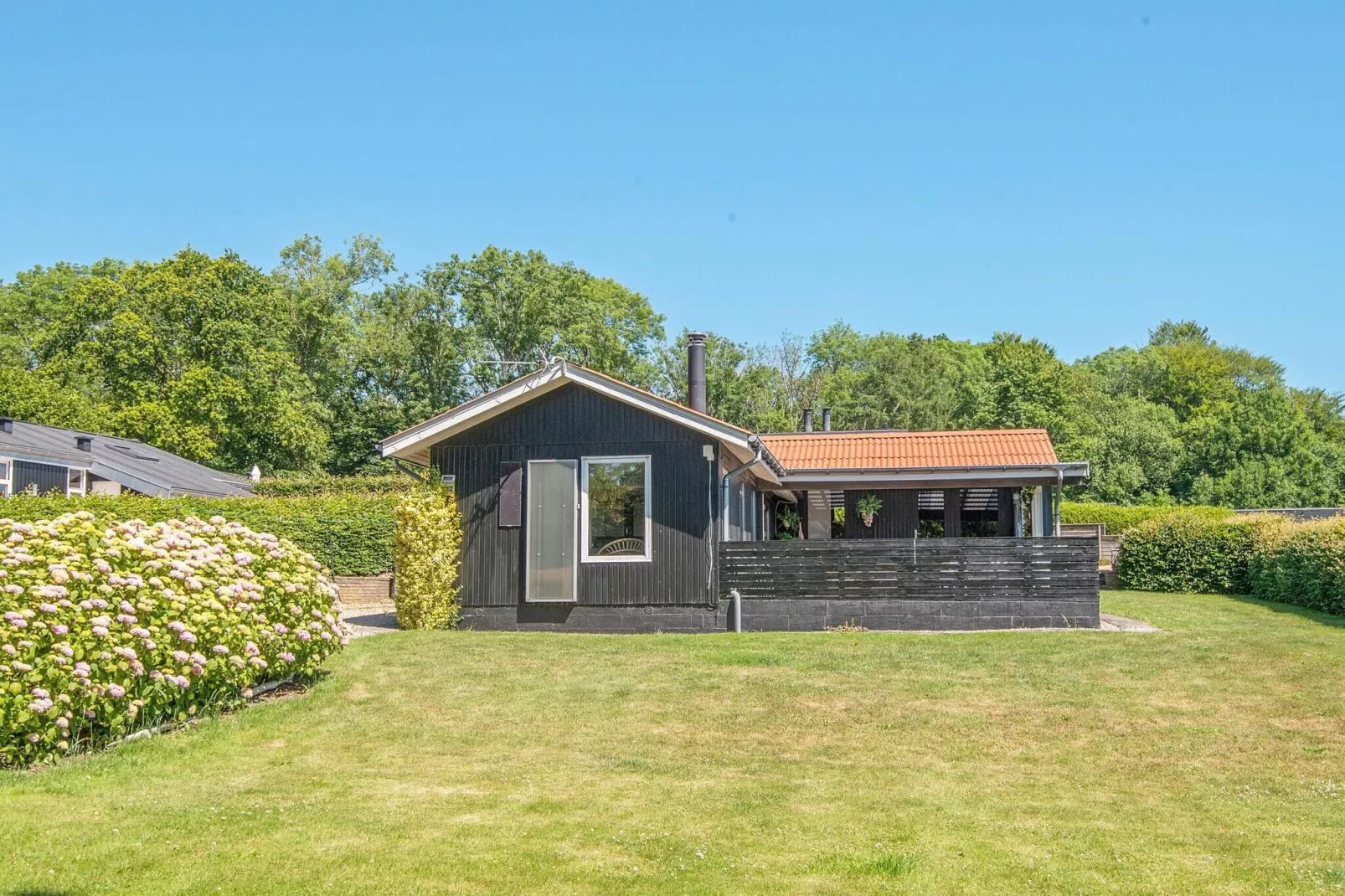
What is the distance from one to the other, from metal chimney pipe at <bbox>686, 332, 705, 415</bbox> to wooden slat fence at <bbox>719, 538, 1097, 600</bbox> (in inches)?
182

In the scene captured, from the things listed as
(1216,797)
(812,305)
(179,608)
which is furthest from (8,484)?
(812,305)

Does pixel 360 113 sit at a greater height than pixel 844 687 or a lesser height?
greater

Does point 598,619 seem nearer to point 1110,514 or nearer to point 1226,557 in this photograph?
point 1226,557

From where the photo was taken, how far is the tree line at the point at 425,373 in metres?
45.1

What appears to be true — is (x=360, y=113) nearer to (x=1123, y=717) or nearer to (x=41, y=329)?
(x=1123, y=717)

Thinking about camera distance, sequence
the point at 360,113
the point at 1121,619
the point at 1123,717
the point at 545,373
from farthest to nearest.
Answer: the point at 360,113
the point at 1121,619
the point at 545,373
the point at 1123,717

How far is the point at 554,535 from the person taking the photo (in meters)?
16.5

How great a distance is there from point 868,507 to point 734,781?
15.8m

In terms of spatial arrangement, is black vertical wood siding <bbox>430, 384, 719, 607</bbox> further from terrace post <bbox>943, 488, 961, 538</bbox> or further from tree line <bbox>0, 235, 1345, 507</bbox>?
tree line <bbox>0, 235, 1345, 507</bbox>

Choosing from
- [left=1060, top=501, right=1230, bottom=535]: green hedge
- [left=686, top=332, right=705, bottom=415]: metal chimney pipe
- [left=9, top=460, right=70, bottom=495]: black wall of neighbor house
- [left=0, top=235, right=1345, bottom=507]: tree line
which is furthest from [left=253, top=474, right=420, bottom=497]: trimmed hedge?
[left=1060, top=501, right=1230, bottom=535]: green hedge

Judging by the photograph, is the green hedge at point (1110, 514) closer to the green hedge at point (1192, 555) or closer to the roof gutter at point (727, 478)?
the green hedge at point (1192, 555)

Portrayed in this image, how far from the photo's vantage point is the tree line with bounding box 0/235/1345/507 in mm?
45094

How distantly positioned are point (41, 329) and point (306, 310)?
11158 millimetres

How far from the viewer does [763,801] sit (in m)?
7.29
